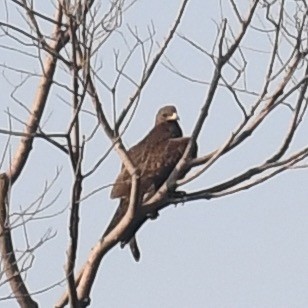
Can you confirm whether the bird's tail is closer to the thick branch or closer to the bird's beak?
the thick branch

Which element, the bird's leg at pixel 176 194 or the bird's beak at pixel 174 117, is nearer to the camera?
the bird's leg at pixel 176 194

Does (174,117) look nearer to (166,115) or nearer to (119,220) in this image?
(166,115)

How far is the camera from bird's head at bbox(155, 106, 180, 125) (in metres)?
9.34

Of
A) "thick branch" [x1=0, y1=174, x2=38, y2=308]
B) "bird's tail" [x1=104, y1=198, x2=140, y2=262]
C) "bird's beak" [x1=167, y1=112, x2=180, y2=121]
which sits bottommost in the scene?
"thick branch" [x1=0, y1=174, x2=38, y2=308]

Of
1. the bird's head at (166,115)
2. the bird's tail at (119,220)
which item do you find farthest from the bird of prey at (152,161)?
the bird's head at (166,115)

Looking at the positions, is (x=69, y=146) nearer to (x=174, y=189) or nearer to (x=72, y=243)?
(x=72, y=243)

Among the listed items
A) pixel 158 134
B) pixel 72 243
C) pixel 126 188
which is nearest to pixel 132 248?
pixel 126 188

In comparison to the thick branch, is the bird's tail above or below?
above

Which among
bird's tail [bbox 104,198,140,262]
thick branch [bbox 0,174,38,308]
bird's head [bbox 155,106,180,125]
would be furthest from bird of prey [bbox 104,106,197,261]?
thick branch [bbox 0,174,38,308]

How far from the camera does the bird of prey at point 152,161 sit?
7.35 meters

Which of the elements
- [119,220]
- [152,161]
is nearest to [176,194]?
[119,220]

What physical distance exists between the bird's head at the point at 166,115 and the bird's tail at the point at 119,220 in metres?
1.66

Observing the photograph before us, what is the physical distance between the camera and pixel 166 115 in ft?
31.0

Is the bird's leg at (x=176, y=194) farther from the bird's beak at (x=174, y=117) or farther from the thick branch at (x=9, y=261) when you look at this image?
the bird's beak at (x=174, y=117)
